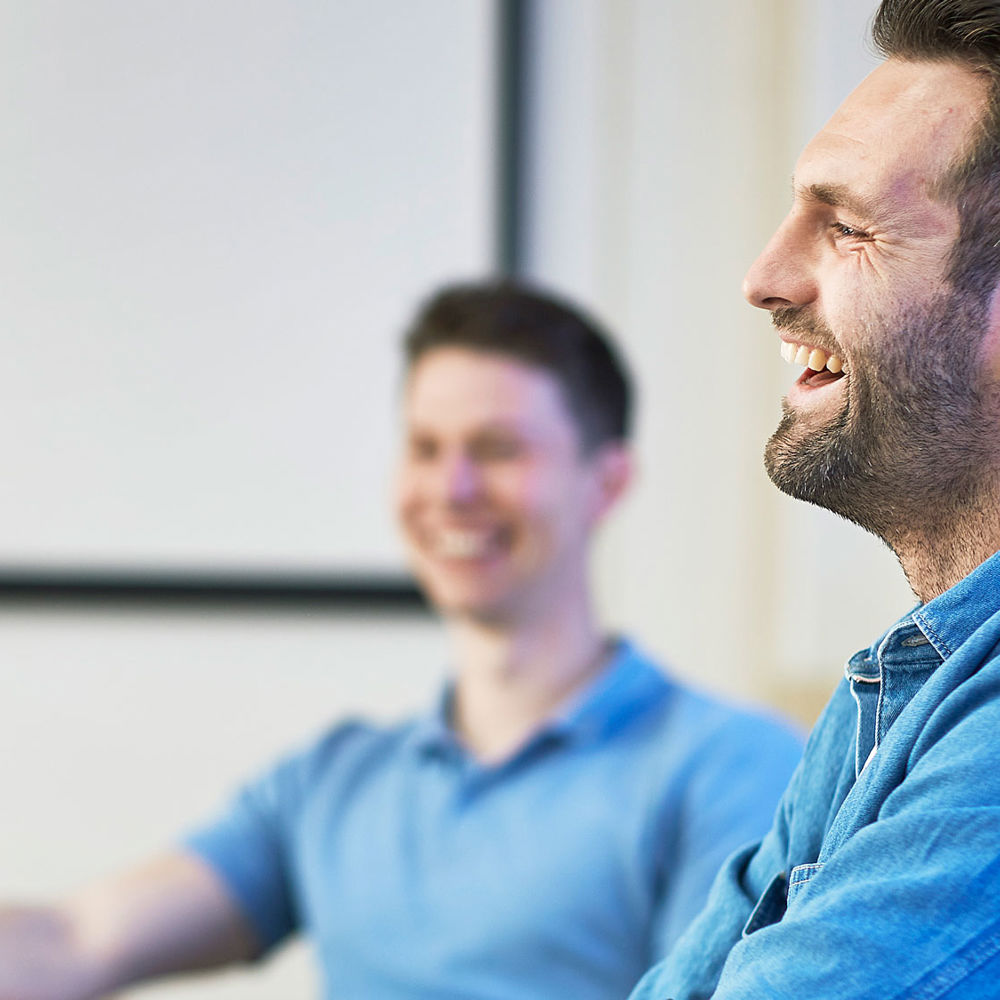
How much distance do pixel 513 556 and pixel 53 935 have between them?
58cm

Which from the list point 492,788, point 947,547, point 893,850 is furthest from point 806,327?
point 492,788

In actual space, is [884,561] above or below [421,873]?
above

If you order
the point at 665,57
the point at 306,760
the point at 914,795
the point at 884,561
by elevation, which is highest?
the point at 665,57

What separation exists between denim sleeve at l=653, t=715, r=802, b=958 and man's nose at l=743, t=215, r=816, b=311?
582 millimetres

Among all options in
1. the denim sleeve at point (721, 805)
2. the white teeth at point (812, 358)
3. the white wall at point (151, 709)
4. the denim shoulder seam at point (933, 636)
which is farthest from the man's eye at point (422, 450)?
the denim shoulder seam at point (933, 636)

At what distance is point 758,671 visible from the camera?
6.37 feet

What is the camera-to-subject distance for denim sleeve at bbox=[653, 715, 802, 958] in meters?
1.11

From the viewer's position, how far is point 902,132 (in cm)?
60

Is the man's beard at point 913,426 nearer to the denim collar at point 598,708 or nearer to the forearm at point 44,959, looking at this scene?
the denim collar at point 598,708

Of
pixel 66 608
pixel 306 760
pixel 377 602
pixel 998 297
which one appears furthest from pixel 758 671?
pixel 998 297

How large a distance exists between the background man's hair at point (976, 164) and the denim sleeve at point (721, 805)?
630 mm

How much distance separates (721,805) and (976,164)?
717 millimetres

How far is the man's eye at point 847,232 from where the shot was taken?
0.61 metres

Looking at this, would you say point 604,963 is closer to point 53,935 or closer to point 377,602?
point 53,935
